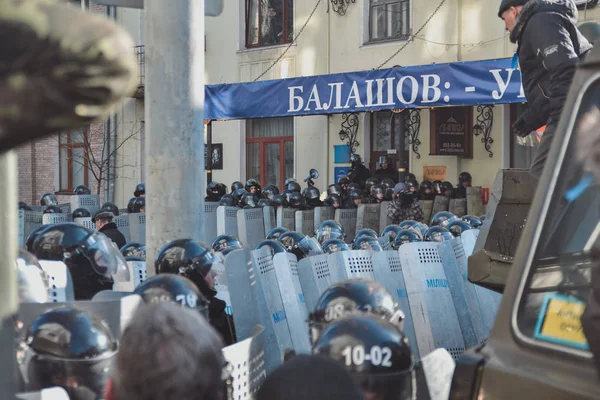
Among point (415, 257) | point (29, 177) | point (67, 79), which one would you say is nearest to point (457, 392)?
point (67, 79)

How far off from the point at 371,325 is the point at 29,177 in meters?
32.1

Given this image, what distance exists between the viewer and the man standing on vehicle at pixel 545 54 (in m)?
5.35

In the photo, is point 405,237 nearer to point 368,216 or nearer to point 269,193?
point 368,216

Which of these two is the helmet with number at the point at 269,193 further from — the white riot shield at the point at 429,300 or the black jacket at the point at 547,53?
the black jacket at the point at 547,53

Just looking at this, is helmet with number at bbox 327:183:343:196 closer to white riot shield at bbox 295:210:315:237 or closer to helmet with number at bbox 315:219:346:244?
white riot shield at bbox 295:210:315:237

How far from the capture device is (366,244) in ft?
33.1

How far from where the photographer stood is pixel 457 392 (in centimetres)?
293

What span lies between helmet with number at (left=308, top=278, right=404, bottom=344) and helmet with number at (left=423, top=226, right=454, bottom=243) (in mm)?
5356

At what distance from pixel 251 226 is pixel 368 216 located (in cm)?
245

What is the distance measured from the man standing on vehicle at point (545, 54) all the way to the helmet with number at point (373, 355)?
6.19 feet

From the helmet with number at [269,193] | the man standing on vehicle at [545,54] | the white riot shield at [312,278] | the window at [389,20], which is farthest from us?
the window at [389,20]

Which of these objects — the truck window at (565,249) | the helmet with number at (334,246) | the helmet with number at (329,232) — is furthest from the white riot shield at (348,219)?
the truck window at (565,249)

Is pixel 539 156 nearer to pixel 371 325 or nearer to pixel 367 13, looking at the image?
pixel 371 325

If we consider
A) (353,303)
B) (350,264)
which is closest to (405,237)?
(350,264)
